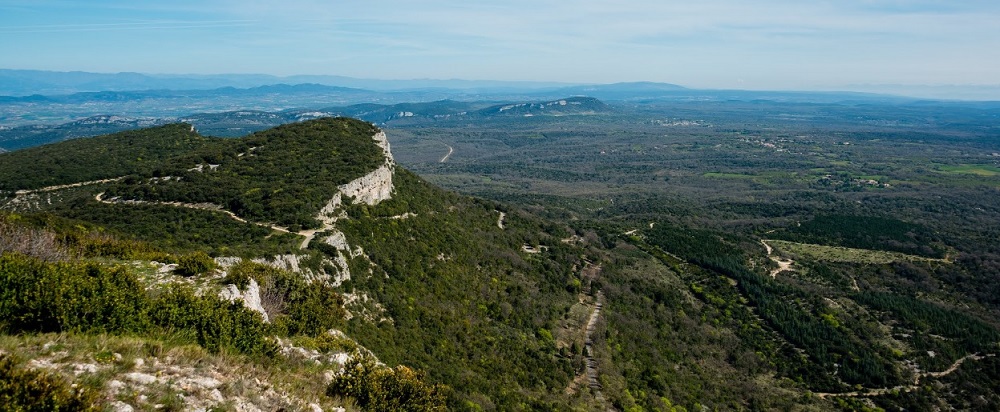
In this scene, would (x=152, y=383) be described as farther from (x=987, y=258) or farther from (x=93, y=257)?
(x=987, y=258)

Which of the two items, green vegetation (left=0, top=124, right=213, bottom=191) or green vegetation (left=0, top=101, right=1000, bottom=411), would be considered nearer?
green vegetation (left=0, top=101, right=1000, bottom=411)

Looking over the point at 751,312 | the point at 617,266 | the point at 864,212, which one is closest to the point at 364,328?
the point at 617,266

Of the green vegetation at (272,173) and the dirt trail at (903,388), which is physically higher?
the green vegetation at (272,173)

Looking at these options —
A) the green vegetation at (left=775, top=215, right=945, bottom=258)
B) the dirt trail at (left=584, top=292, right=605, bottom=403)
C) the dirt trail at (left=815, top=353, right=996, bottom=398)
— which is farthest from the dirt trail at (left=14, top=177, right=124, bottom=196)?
the green vegetation at (left=775, top=215, right=945, bottom=258)

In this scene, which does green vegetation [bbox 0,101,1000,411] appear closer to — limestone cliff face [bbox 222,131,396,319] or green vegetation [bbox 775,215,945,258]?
limestone cliff face [bbox 222,131,396,319]

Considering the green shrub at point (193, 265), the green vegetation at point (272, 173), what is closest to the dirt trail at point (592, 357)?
the green vegetation at point (272, 173)

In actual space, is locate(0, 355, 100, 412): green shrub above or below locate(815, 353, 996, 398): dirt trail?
above

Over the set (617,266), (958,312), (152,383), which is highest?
(152,383)

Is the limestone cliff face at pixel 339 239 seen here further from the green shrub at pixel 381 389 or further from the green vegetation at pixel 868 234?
the green vegetation at pixel 868 234

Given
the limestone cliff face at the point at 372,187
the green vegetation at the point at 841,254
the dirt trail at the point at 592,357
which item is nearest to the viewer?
the dirt trail at the point at 592,357

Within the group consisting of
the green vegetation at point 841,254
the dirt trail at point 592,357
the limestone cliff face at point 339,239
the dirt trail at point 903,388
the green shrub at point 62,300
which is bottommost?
the dirt trail at point 903,388

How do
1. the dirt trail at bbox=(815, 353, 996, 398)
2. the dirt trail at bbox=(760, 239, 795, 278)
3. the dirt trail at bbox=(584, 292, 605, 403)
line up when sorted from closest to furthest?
1. the dirt trail at bbox=(584, 292, 605, 403)
2. the dirt trail at bbox=(815, 353, 996, 398)
3. the dirt trail at bbox=(760, 239, 795, 278)
